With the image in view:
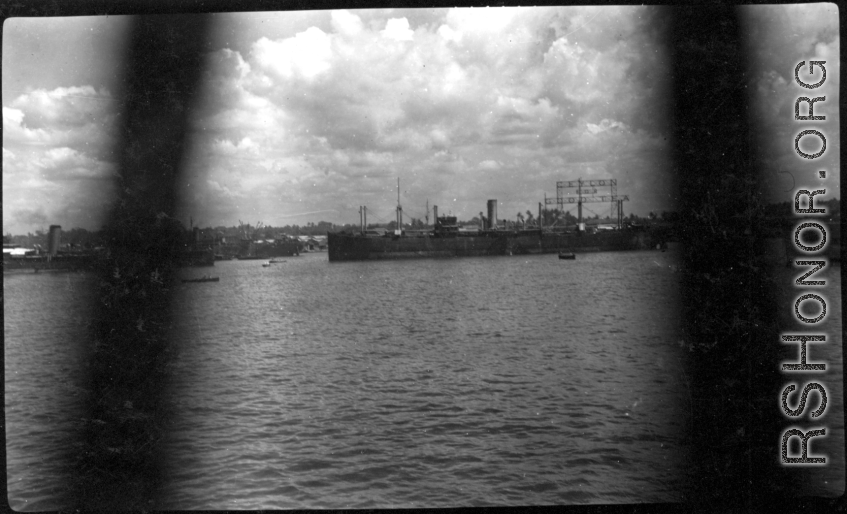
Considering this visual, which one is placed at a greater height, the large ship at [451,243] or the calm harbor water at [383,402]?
the large ship at [451,243]

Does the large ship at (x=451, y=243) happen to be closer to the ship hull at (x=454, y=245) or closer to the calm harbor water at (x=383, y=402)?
the ship hull at (x=454, y=245)

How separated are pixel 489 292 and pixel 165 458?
13.8 m

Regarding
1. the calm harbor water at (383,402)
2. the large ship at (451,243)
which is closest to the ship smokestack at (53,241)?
the calm harbor water at (383,402)

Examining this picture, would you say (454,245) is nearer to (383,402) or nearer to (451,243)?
(451,243)

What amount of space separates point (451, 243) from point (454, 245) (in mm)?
268

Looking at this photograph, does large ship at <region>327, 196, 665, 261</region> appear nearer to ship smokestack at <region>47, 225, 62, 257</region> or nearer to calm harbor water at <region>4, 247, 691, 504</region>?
calm harbor water at <region>4, 247, 691, 504</region>

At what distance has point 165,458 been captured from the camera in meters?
6.23

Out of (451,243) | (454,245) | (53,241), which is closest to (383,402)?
(53,241)

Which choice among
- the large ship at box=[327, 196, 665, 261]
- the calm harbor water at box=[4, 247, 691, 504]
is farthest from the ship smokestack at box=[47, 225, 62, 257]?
the large ship at box=[327, 196, 665, 261]

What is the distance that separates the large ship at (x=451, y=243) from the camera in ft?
74.2

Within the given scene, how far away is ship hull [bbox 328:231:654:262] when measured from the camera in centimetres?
2259

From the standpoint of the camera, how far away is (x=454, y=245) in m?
27.2

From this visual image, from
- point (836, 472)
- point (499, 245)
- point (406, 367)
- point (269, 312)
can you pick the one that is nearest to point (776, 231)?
point (836, 472)

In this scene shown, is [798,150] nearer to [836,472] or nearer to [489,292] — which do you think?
[836,472]
